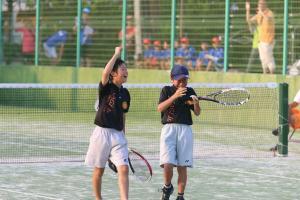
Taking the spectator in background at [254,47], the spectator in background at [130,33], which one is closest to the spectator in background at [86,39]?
the spectator in background at [130,33]

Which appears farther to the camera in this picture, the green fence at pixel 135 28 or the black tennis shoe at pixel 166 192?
the green fence at pixel 135 28

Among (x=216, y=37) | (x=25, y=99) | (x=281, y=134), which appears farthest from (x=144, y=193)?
(x=25, y=99)

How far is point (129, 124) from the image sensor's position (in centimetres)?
2103

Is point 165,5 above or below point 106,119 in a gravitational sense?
above

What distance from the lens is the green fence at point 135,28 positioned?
21125mm

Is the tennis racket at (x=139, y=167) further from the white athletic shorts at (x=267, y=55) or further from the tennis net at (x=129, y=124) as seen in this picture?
the white athletic shorts at (x=267, y=55)

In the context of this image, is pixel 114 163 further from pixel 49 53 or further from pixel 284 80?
pixel 49 53

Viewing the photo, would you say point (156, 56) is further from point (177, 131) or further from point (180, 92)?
point (180, 92)

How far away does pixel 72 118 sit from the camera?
21406mm

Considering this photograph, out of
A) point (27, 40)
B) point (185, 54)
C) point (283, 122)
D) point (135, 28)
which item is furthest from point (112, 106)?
point (27, 40)

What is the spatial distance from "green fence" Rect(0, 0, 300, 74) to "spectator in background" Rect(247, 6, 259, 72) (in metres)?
0.07

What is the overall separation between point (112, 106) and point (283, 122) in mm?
6101

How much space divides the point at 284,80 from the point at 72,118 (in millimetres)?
4624

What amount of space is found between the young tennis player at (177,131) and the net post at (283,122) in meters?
5.09
